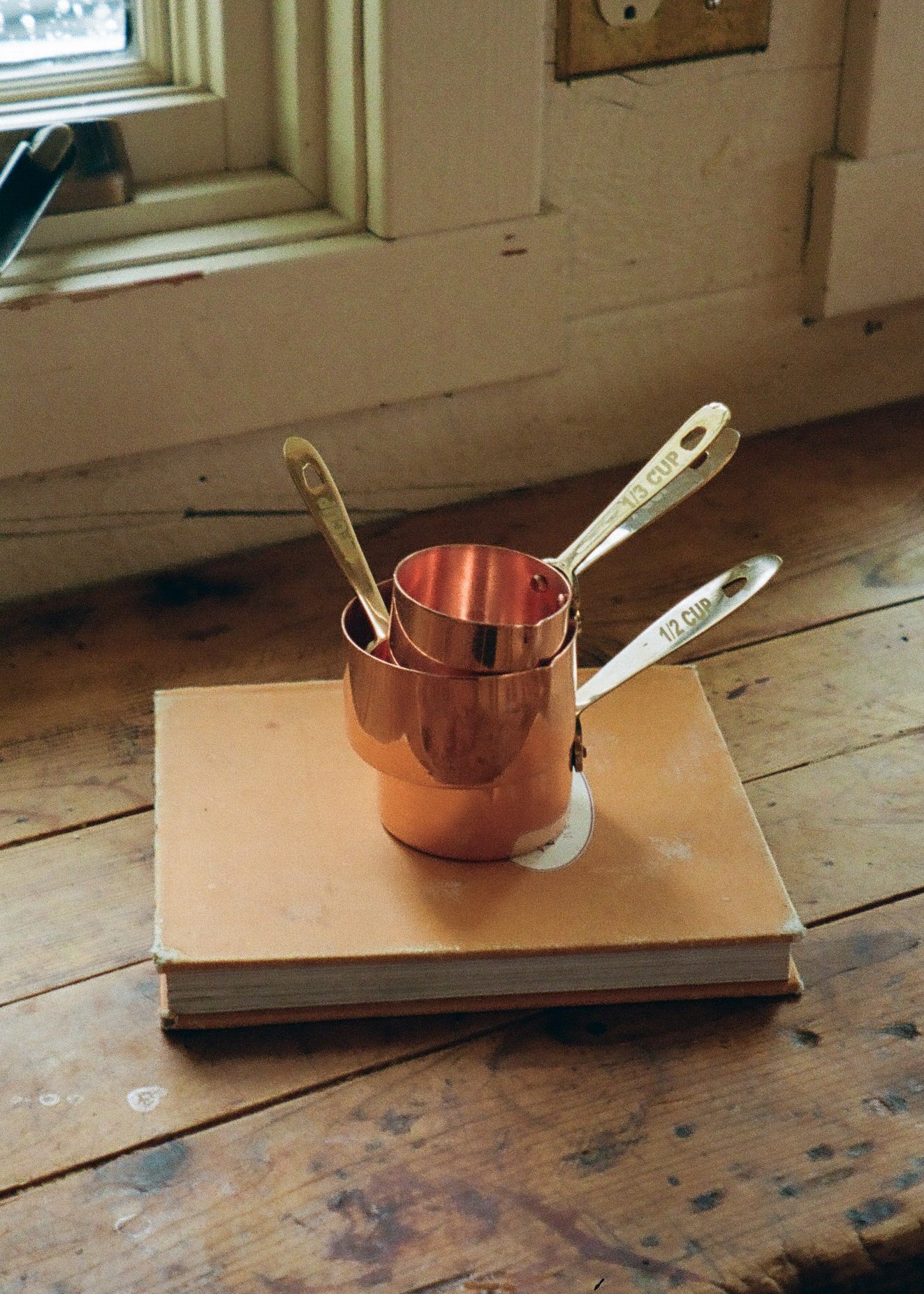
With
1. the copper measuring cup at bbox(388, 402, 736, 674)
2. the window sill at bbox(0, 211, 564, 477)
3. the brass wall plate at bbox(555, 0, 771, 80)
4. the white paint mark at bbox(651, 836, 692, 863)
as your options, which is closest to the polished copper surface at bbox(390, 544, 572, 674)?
the copper measuring cup at bbox(388, 402, 736, 674)

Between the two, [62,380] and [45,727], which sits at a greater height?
[62,380]

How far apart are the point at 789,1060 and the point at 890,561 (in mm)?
414

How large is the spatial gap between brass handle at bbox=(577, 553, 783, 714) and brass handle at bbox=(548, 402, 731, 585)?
42mm

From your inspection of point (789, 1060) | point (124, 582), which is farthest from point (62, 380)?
point (789, 1060)

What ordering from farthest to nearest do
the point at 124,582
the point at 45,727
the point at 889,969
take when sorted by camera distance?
the point at 124,582 < the point at 45,727 < the point at 889,969

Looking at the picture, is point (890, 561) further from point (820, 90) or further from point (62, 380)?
point (62, 380)

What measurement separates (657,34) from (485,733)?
1.75 ft

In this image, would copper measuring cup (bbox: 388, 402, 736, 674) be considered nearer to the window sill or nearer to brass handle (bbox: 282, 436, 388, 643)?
brass handle (bbox: 282, 436, 388, 643)

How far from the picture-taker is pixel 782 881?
0.64 meters

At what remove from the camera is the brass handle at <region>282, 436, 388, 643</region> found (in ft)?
2.01

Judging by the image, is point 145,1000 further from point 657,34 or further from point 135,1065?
point 657,34

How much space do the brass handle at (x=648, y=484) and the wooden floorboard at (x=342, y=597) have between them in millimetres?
193

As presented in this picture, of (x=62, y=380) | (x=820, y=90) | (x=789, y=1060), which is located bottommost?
(x=789, y=1060)

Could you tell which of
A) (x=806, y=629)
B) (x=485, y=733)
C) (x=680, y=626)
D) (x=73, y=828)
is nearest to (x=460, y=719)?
(x=485, y=733)
